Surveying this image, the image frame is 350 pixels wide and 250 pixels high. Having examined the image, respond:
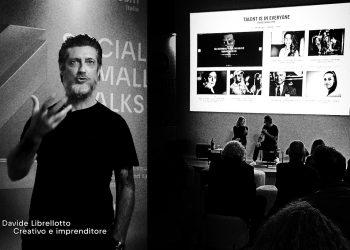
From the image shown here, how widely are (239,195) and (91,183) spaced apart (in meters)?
1.58

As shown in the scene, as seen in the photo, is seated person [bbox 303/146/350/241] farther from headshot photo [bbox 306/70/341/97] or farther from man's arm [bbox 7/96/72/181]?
headshot photo [bbox 306/70/341/97]

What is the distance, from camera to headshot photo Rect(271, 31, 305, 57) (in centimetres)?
895

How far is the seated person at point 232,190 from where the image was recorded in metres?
3.79

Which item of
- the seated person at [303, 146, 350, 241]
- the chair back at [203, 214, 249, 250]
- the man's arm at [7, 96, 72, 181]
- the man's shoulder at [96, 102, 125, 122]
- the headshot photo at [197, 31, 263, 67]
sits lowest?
the chair back at [203, 214, 249, 250]

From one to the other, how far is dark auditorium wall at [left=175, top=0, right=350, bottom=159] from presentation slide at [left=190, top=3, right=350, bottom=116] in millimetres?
236

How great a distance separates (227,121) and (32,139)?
25.7 feet

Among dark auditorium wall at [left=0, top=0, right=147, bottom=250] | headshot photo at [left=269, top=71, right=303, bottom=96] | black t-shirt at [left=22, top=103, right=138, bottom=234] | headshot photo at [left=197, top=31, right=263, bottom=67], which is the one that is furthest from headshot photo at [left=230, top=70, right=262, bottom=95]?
black t-shirt at [left=22, top=103, right=138, bottom=234]

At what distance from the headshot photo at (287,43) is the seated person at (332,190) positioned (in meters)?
6.28

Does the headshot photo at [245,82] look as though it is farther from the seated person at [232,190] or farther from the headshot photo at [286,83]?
the seated person at [232,190]

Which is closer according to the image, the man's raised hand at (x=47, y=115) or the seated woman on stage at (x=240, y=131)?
the man's raised hand at (x=47, y=115)

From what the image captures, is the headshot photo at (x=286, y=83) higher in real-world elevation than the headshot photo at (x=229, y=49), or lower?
lower

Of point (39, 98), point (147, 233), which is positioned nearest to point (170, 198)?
point (147, 233)

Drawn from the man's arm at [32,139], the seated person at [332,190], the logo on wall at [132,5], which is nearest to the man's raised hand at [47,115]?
the man's arm at [32,139]

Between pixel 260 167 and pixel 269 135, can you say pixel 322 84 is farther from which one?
pixel 260 167
